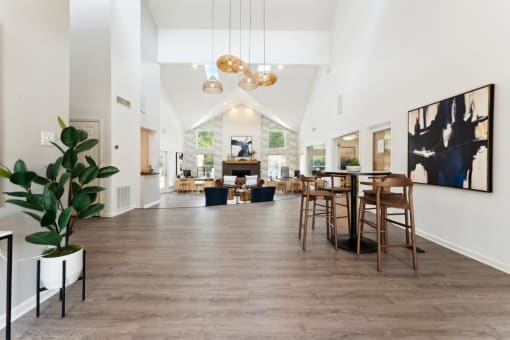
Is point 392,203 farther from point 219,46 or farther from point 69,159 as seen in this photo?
point 219,46

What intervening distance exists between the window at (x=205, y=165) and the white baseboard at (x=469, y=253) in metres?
11.0

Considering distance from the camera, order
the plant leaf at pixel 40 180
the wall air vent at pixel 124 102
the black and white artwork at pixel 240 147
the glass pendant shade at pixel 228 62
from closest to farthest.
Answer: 1. the plant leaf at pixel 40 180
2. the glass pendant shade at pixel 228 62
3. the wall air vent at pixel 124 102
4. the black and white artwork at pixel 240 147

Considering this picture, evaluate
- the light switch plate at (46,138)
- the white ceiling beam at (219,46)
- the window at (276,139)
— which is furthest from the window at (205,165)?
the light switch plate at (46,138)

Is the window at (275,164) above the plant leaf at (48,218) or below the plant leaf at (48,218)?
above

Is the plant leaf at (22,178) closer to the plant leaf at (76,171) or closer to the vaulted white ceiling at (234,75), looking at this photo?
the plant leaf at (76,171)

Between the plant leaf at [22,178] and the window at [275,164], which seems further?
the window at [275,164]

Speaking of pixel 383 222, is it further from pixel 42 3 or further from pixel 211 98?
pixel 211 98

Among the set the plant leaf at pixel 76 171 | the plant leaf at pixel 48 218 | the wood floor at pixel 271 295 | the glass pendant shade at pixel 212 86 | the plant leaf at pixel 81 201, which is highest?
the glass pendant shade at pixel 212 86

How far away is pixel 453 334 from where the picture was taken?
4.87 feet

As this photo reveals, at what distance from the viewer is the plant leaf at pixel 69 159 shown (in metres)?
1.68

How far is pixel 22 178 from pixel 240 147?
11.8 m

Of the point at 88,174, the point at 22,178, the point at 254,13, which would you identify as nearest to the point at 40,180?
the point at 22,178

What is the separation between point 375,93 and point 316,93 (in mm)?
4661

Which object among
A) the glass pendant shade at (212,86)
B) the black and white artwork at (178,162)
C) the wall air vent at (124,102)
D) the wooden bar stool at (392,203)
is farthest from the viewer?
the black and white artwork at (178,162)
